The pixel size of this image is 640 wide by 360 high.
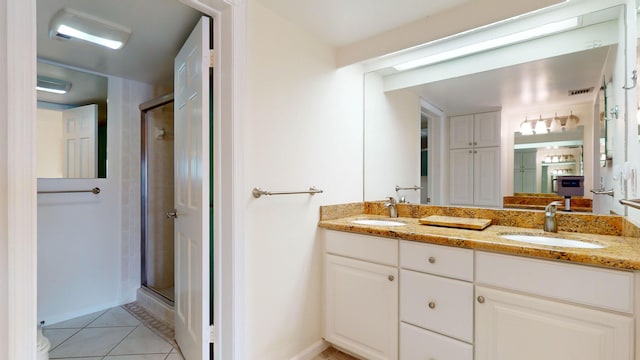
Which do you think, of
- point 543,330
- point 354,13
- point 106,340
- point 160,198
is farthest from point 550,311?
point 160,198

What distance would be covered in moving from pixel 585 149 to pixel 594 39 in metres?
0.57

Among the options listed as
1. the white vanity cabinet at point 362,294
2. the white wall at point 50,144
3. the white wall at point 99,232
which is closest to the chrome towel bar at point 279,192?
the white vanity cabinet at point 362,294

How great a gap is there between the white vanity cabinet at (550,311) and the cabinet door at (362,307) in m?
0.43

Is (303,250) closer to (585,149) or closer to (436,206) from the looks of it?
(436,206)

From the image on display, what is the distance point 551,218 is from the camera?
157 cm

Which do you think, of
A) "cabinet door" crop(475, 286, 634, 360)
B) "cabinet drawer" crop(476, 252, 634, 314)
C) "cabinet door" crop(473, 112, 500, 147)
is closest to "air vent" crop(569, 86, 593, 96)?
"cabinet door" crop(473, 112, 500, 147)

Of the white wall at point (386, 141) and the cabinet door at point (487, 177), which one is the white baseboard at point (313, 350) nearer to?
the white wall at point (386, 141)

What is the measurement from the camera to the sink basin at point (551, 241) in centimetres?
131

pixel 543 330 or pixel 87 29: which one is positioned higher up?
pixel 87 29

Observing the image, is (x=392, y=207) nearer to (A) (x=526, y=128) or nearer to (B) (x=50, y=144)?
(A) (x=526, y=128)

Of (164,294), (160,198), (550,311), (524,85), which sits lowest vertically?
(164,294)

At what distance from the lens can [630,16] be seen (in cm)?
136

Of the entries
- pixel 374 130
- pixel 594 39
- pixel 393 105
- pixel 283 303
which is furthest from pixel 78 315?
pixel 594 39

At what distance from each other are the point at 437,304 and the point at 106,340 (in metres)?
2.19
